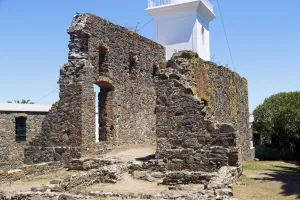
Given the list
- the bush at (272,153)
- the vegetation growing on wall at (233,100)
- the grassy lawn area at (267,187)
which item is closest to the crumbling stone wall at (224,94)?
the vegetation growing on wall at (233,100)

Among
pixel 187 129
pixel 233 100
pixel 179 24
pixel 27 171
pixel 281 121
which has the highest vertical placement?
pixel 179 24

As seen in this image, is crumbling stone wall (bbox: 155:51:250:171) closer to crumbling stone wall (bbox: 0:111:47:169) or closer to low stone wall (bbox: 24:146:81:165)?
low stone wall (bbox: 24:146:81:165)

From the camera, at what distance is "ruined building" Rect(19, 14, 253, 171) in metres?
12.7

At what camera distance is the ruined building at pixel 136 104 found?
12742mm

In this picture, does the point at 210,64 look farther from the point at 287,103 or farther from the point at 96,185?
the point at 287,103

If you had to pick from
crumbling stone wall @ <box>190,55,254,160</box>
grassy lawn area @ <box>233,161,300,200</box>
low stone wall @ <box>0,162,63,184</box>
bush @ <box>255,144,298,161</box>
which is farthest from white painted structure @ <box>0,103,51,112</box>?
bush @ <box>255,144,298,161</box>

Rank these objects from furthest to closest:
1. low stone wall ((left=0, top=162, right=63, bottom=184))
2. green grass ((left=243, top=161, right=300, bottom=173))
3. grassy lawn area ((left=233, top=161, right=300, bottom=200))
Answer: green grass ((left=243, top=161, right=300, bottom=173)) < low stone wall ((left=0, top=162, right=63, bottom=184)) < grassy lawn area ((left=233, top=161, right=300, bottom=200))

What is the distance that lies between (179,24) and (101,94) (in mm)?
9435

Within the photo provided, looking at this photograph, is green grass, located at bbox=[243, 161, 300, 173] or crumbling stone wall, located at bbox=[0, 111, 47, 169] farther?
crumbling stone wall, located at bbox=[0, 111, 47, 169]

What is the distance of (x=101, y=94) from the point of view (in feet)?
55.1

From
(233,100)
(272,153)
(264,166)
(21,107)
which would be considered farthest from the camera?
(272,153)

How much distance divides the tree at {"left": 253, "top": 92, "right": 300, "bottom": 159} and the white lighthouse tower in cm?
569

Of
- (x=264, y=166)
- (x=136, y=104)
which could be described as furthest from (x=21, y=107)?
(x=264, y=166)

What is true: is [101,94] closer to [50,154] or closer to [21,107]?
[50,154]
